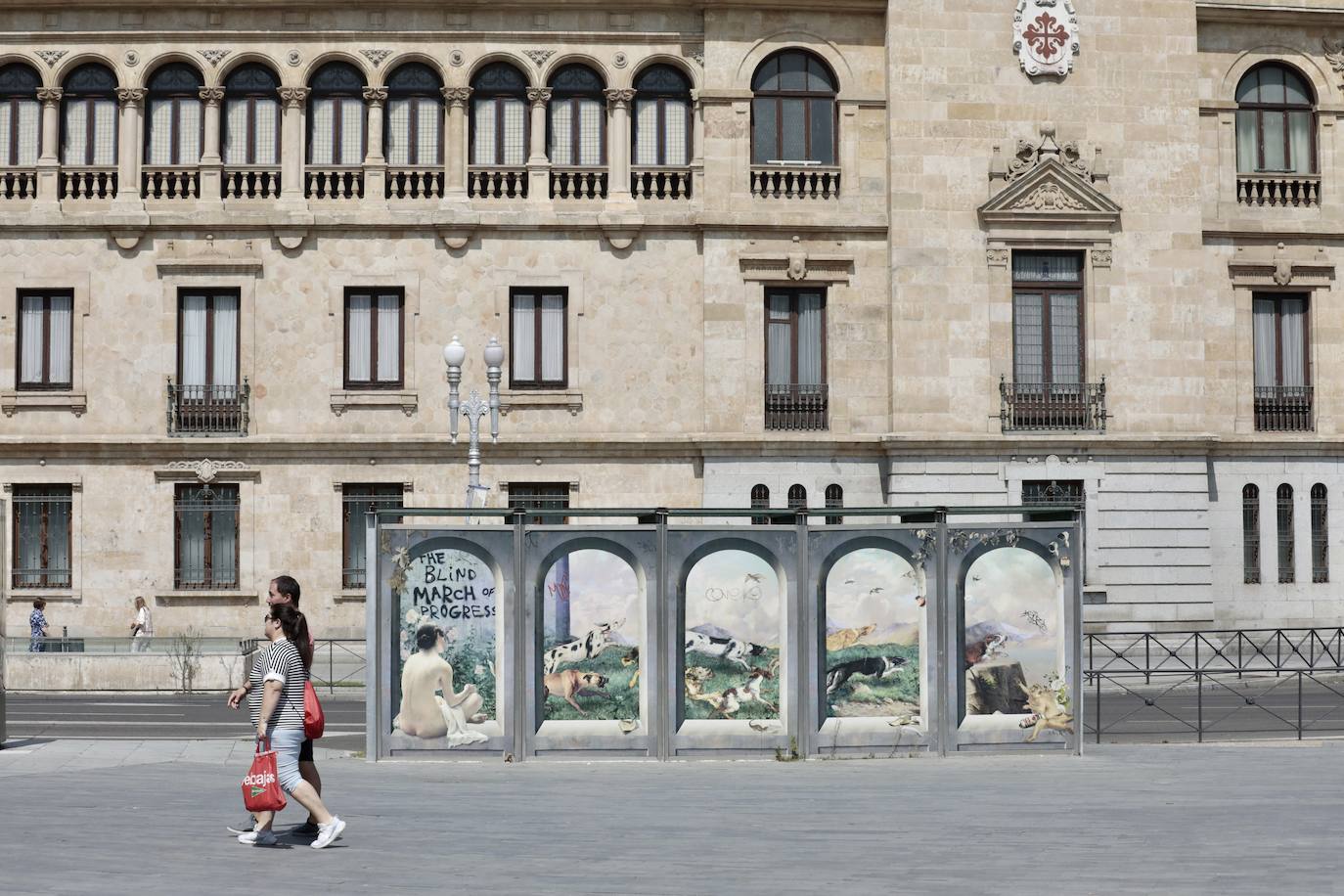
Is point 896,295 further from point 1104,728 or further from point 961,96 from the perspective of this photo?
point 1104,728

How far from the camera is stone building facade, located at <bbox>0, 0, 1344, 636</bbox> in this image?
37.5 meters

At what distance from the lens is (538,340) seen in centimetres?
3847

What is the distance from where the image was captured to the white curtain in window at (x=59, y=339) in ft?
125

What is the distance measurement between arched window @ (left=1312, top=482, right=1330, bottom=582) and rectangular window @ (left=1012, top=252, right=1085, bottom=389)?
5885 mm

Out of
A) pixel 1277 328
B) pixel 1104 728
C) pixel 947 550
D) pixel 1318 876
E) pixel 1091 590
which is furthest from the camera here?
pixel 1277 328

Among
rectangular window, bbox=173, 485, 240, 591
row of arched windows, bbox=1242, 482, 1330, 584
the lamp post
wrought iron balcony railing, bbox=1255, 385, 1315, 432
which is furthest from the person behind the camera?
wrought iron balcony railing, bbox=1255, 385, 1315, 432

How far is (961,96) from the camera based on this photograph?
37438mm

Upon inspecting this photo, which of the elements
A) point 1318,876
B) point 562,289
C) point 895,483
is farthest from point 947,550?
point 562,289

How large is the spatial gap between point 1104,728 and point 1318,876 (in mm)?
12037

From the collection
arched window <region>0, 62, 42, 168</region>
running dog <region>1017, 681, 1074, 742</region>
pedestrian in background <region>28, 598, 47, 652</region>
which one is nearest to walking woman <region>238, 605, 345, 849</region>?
running dog <region>1017, 681, 1074, 742</region>

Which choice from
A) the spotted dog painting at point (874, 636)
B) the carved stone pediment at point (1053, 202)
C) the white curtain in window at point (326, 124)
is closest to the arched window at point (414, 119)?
the white curtain in window at point (326, 124)

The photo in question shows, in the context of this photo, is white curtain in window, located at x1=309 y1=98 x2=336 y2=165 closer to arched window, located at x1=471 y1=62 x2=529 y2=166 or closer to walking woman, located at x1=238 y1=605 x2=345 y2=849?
arched window, located at x1=471 y1=62 x2=529 y2=166

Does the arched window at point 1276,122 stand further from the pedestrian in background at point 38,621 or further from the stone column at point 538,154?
the pedestrian in background at point 38,621

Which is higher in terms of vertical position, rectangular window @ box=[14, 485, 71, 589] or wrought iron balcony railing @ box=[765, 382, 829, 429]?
wrought iron balcony railing @ box=[765, 382, 829, 429]
